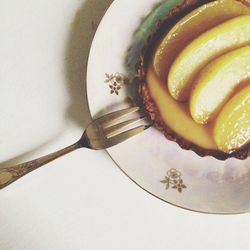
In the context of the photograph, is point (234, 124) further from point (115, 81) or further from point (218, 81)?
point (115, 81)

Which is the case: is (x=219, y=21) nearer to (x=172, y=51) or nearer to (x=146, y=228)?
(x=172, y=51)

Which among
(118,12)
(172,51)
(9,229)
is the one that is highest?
(118,12)

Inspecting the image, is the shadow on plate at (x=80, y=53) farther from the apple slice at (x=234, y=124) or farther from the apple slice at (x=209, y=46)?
the apple slice at (x=234, y=124)

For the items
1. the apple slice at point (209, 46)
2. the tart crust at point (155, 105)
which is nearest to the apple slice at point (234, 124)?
the tart crust at point (155, 105)

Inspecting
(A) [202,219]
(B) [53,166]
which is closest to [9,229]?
(B) [53,166]

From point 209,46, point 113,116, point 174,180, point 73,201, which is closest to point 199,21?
point 209,46

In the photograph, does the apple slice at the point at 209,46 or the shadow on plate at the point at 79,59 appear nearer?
the apple slice at the point at 209,46

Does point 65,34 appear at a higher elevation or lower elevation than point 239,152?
higher
